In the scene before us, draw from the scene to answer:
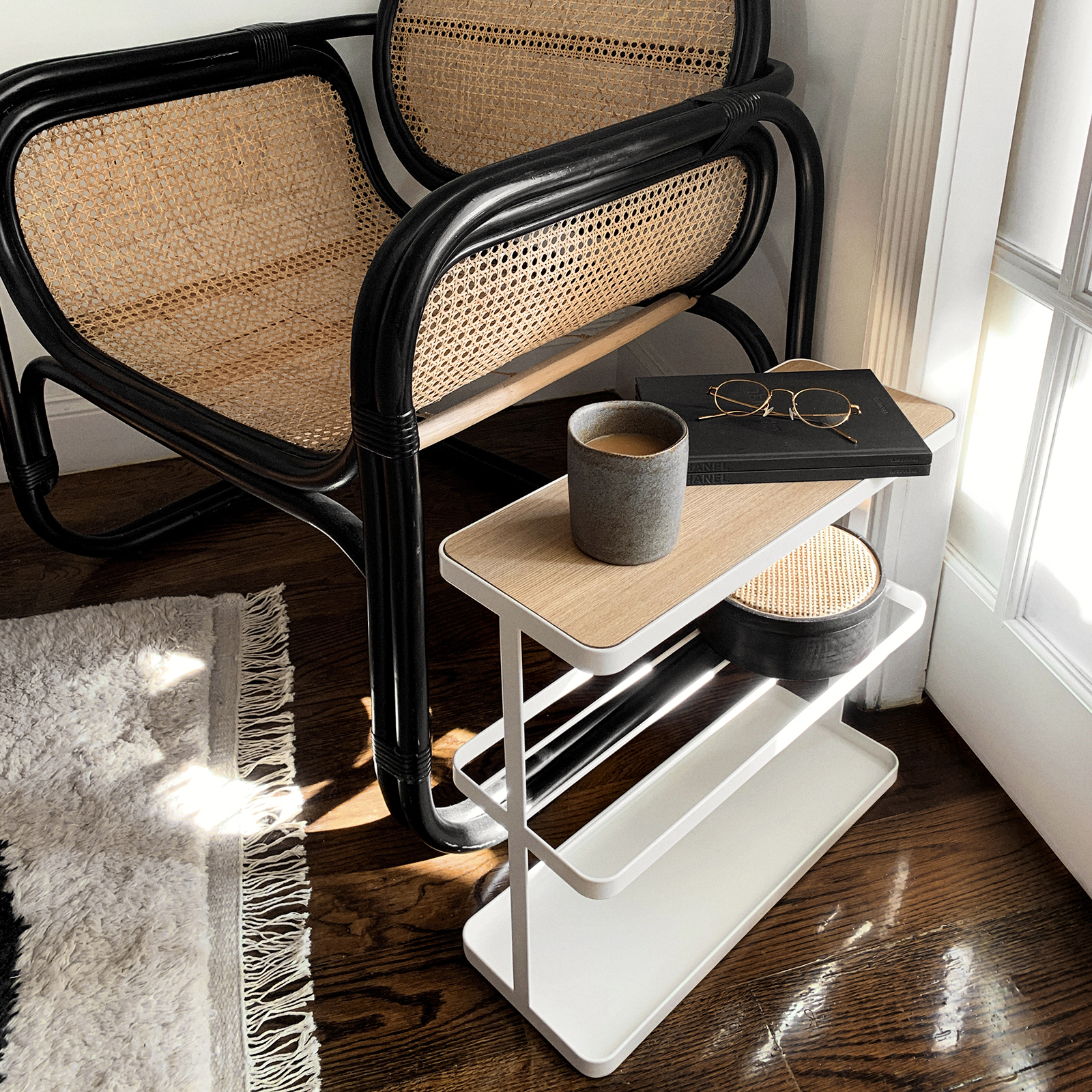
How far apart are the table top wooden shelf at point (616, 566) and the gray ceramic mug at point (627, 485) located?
0.7 inches

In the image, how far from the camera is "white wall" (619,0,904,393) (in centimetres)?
103

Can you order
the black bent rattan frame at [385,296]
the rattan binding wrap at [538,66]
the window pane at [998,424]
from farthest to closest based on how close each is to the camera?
the rattan binding wrap at [538,66], the window pane at [998,424], the black bent rattan frame at [385,296]

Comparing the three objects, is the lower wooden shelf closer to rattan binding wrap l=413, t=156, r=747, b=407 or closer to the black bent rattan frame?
the black bent rattan frame

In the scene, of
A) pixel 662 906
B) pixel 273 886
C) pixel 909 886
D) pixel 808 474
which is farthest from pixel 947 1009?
pixel 273 886

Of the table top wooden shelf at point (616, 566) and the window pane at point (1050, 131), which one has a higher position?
the window pane at point (1050, 131)

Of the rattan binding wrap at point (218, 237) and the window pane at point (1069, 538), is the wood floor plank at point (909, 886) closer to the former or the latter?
the window pane at point (1069, 538)

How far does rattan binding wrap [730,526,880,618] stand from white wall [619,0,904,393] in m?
0.27

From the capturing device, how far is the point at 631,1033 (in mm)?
860

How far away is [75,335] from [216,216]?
0.26m

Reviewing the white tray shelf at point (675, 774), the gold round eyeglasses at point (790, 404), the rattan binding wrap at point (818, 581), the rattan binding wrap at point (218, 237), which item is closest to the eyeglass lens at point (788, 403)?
the gold round eyeglasses at point (790, 404)

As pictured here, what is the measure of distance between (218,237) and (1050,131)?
959 mm

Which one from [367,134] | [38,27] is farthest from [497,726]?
[38,27]

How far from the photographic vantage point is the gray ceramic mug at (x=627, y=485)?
656 mm

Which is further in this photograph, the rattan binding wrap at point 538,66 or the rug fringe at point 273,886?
the rattan binding wrap at point 538,66
